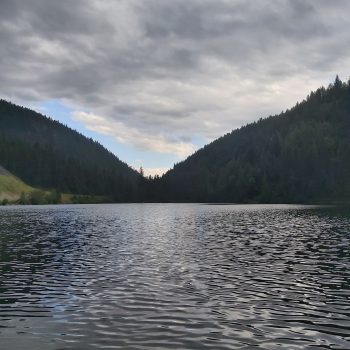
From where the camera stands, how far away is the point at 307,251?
193ft

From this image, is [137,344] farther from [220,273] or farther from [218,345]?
[220,273]

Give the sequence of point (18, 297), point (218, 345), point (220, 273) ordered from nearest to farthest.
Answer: point (218, 345), point (18, 297), point (220, 273)

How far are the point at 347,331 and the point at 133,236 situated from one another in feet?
195

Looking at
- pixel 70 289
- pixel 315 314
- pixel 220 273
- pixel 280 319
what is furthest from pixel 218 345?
pixel 220 273

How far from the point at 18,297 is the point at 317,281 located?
85.2 feet

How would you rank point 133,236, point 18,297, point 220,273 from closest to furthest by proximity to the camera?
point 18,297 < point 220,273 < point 133,236

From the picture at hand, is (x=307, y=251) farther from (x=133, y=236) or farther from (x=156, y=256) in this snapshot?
(x=133, y=236)

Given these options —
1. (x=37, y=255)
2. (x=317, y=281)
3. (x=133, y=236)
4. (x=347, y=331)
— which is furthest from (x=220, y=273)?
(x=133, y=236)

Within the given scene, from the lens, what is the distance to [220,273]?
4253 cm

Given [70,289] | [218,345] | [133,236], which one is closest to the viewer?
[218,345]

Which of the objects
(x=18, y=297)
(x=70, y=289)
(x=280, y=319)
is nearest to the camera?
(x=280, y=319)

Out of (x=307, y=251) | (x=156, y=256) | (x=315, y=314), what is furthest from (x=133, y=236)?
(x=315, y=314)

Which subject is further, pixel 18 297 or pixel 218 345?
pixel 18 297

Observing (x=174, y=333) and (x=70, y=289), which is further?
(x=70, y=289)
